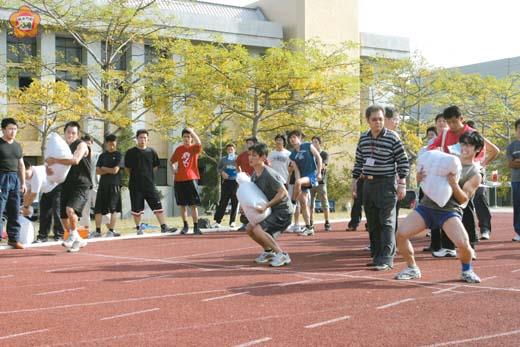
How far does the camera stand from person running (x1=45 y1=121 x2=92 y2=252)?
34.6 feet

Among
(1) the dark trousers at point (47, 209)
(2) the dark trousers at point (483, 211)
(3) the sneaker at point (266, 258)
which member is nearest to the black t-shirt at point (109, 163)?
(1) the dark trousers at point (47, 209)

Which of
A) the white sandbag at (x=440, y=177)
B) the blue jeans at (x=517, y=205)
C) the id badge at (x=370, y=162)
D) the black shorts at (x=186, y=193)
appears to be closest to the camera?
the white sandbag at (x=440, y=177)

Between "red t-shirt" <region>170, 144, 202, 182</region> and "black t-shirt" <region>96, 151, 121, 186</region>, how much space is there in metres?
1.18

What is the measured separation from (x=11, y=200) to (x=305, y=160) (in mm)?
5362

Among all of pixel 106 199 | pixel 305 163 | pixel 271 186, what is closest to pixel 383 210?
pixel 271 186

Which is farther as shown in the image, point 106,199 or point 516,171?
point 106,199

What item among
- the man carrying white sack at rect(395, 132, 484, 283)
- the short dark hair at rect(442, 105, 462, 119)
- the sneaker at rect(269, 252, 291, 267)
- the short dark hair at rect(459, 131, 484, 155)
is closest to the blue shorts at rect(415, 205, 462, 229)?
the man carrying white sack at rect(395, 132, 484, 283)

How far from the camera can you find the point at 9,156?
35.8ft

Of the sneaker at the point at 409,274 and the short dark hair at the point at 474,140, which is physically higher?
the short dark hair at the point at 474,140

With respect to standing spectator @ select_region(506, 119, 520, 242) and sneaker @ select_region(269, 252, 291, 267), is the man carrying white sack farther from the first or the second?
standing spectator @ select_region(506, 119, 520, 242)

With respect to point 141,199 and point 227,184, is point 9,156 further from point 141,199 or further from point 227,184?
point 227,184

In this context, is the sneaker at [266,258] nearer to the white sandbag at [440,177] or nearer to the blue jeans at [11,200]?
the white sandbag at [440,177]

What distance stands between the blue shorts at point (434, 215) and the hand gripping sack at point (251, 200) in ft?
7.24

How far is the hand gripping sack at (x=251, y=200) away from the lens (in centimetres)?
859
